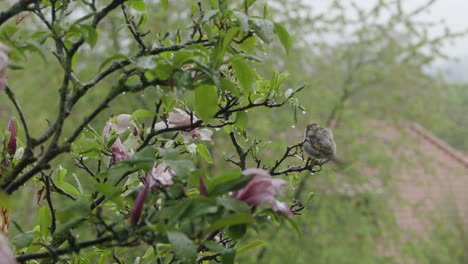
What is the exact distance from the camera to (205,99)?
0.67 metres

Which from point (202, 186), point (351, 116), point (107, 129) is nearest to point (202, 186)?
point (202, 186)

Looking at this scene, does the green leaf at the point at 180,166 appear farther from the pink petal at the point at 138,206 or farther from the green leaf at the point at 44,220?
A: the green leaf at the point at 44,220

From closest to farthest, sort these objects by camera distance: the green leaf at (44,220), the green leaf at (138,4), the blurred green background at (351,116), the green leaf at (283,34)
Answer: the green leaf at (283,34) → the green leaf at (138,4) → the green leaf at (44,220) → the blurred green background at (351,116)

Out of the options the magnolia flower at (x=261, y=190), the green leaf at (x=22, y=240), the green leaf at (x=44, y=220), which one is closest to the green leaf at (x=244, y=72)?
the magnolia flower at (x=261, y=190)

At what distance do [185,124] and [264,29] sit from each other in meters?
0.27

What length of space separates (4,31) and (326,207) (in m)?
5.57

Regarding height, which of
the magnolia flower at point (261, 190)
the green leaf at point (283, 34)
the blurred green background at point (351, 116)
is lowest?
the blurred green background at point (351, 116)

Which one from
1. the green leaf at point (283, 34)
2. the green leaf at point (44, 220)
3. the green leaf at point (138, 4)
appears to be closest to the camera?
the green leaf at point (283, 34)

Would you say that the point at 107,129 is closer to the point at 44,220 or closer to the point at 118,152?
the point at 118,152

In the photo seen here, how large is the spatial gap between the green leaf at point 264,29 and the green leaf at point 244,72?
0.05 metres

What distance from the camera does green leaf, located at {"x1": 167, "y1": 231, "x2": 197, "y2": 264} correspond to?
58 cm

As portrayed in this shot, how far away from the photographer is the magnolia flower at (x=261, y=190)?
624 mm

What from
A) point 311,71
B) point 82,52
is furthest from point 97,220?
point 311,71

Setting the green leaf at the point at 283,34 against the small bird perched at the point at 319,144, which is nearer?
the green leaf at the point at 283,34
